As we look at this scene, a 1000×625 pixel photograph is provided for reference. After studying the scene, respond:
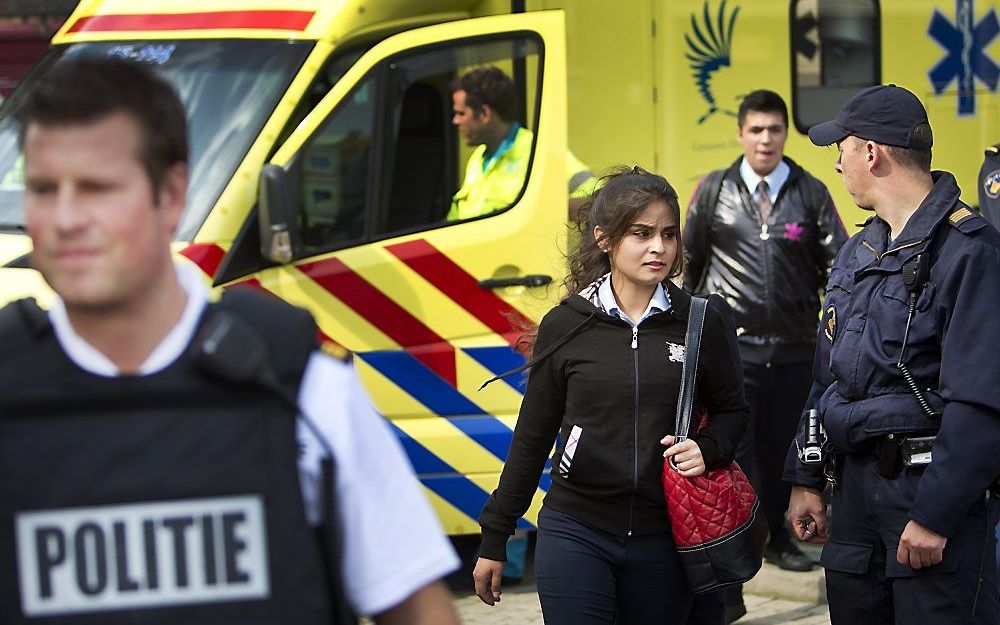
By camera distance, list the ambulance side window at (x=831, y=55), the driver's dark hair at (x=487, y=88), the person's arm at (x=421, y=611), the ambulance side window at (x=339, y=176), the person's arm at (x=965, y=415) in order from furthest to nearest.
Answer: the ambulance side window at (x=831, y=55), the driver's dark hair at (x=487, y=88), the ambulance side window at (x=339, y=176), the person's arm at (x=965, y=415), the person's arm at (x=421, y=611)

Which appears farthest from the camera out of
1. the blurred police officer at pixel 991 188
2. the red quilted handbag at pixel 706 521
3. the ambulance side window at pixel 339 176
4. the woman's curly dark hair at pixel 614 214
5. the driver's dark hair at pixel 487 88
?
the driver's dark hair at pixel 487 88

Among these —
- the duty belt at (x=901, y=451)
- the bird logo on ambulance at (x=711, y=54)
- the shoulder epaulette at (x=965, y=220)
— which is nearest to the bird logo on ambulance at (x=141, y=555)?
the duty belt at (x=901, y=451)

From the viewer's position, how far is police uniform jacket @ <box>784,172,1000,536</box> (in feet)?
11.1

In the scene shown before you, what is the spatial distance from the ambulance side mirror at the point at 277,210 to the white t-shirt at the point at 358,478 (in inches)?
139

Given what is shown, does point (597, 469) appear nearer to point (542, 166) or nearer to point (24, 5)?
point (542, 166)

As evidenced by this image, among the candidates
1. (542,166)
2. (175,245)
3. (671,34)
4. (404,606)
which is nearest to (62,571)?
(404,606)

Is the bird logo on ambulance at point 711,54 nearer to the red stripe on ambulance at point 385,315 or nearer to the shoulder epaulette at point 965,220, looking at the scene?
the red stripe on ambulance at point 385,315

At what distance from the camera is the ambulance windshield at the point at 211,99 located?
5551mm

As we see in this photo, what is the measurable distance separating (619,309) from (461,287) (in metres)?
2.07

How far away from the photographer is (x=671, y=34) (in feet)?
21.3

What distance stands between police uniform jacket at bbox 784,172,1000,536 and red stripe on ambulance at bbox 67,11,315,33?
2.77m

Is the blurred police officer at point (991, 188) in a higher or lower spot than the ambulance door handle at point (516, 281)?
higher

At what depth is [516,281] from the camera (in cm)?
582

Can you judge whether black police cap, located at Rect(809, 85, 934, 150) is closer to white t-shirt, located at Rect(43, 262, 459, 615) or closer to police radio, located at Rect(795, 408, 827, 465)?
police radio, located at Rect(795, 408, 827, 465)
